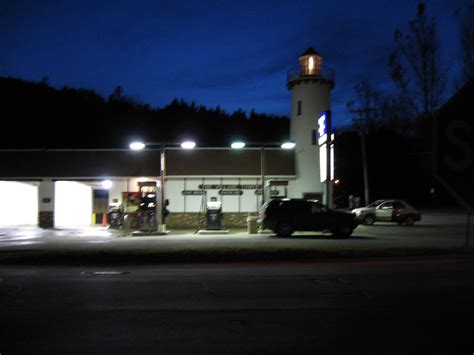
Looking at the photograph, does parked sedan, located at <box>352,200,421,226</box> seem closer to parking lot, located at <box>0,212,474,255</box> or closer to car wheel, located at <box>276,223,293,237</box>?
parking lot, located at <box>0,212,474,255</box>

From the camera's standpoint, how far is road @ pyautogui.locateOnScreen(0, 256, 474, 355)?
693 centimetres

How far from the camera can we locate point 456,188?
36.7ft

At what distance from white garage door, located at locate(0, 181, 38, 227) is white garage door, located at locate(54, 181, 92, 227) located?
2715 mm

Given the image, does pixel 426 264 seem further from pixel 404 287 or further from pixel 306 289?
pixel 306 289

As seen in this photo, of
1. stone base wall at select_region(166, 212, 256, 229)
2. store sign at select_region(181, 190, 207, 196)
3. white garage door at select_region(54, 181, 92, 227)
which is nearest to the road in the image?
stone base wall at select_region(166, 212, 256, 229)

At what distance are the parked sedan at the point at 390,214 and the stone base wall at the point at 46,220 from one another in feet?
64.9

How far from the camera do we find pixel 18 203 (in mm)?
35125

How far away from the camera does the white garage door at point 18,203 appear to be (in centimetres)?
3406

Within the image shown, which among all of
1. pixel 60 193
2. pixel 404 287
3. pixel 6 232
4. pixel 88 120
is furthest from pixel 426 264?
pixel 88 120

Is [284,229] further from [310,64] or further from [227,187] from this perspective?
[310,64]

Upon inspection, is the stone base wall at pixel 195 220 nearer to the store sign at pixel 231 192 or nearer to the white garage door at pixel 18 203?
the store sign at pixel 231 192

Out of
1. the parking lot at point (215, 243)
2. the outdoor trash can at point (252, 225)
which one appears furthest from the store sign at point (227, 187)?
the parking lot at point (215, 243)

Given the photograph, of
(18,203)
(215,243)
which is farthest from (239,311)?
(18,203)

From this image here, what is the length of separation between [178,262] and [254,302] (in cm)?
657
